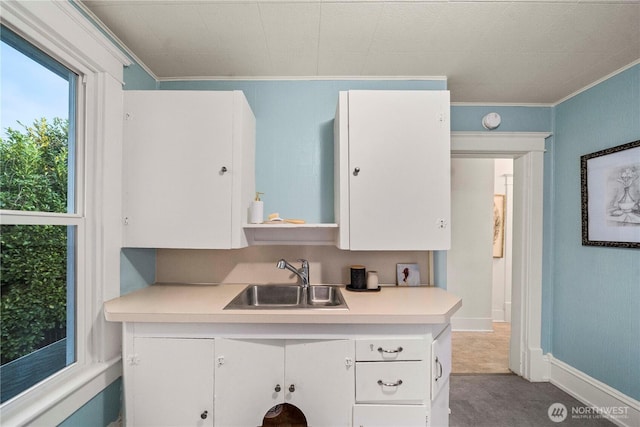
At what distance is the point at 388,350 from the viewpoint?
1.47 metres

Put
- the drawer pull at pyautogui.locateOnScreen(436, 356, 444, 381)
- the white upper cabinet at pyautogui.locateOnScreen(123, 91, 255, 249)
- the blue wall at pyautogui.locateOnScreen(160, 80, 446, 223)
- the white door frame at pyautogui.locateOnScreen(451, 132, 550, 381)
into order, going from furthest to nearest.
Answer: the white door frame at pyautogui.locateOnScreen(451, 132, 550, 381)
the blue wall at pyautogui.locateOnScreen(160, 80, 446, 223)
the white upper cabinet at pyautogui.locateOnScreen(123, 91, 255, 249)
the drawer pull at pyautogui.locateOnScreen(436, 356, 444, 381)

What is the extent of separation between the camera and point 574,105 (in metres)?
2.38

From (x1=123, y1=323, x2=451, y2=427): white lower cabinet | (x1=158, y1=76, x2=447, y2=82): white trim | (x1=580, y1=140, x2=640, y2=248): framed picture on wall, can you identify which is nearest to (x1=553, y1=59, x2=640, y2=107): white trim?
(x1=580, y1=140, x2=640, y2=248): framed picture on wall

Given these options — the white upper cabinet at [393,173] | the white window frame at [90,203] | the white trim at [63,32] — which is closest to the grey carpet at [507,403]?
the white upper cabinet at [393,173]

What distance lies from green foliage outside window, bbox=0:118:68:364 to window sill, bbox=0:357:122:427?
0.17m

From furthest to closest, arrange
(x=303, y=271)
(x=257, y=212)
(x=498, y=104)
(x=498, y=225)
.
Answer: (x=498, y=225), (x=498, y=104), (x=303, y=271), (x=257, y=212)

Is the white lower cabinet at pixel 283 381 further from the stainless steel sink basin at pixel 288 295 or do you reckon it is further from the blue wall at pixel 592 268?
the blue wall at pixel 592 268

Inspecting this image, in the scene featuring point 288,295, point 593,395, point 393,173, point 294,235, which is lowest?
point 593,395

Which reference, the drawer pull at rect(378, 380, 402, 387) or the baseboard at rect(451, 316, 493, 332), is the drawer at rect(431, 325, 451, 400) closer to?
the drawer pull at rect(378, 380, 402, 387)

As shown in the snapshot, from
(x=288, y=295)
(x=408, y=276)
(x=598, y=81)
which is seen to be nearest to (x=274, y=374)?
(x=288, y=295)

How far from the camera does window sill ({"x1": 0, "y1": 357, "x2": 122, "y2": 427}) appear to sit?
1.16 metres

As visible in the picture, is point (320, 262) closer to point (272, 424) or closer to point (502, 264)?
point (272, 424)

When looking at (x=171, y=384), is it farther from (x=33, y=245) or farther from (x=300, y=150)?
(x=300, y=150)

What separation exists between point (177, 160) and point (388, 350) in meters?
1.48
